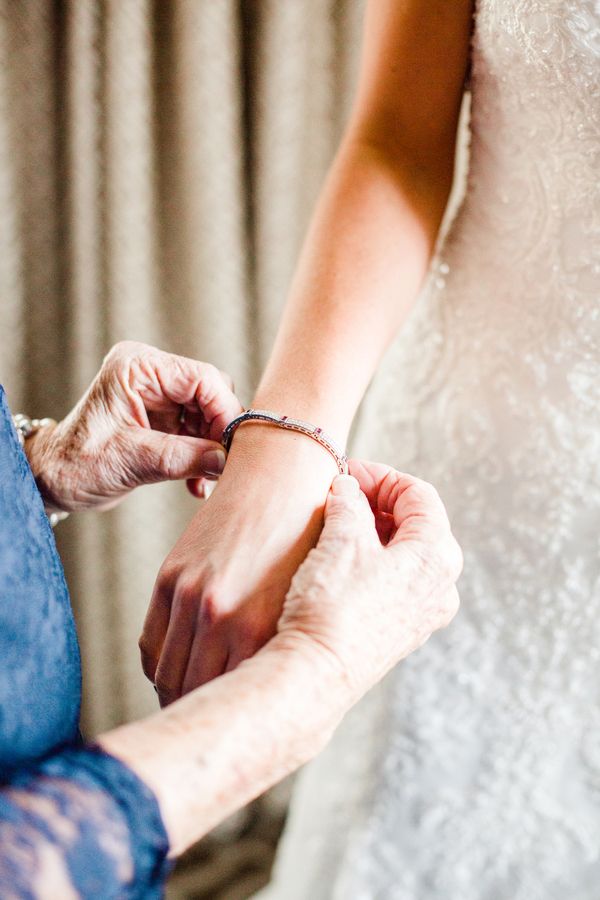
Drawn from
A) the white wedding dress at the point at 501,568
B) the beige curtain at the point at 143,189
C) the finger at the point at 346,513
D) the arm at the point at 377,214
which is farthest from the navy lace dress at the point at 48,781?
the beige curtain at the point at 143,189

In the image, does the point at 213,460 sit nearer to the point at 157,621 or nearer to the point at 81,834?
the point at 157,621

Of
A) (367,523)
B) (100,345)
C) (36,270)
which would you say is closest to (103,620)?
(100,345)

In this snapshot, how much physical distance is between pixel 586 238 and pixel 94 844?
0.71 metres

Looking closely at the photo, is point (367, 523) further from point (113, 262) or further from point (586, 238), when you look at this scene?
point (113, 262)

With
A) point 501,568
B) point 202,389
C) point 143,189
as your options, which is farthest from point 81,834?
point 143,189

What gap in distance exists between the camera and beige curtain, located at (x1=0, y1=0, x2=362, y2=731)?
136 cm

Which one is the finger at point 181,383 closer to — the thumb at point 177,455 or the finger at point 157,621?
the thumb at point 177,455

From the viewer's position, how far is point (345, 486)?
0.65 meters

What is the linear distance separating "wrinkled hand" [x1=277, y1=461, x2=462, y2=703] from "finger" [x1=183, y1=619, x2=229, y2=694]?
0.07 meters

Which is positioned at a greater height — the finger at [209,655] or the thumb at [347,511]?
the thumb at [347,511]

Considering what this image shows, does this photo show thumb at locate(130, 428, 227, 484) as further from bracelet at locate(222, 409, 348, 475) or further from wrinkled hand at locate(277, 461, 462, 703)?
wrinkled hand at locate(277, 461, 462, 703)

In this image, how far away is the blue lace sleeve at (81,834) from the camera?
13.1 inches

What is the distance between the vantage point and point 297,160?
1.52m

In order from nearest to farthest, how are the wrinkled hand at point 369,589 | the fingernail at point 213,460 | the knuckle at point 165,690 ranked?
the wrinkled hand at point 369,589, the knuckle at point 165,690, the fingernail at point 213,460
